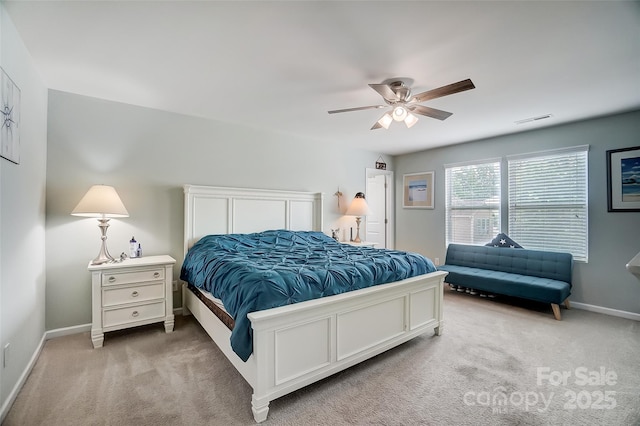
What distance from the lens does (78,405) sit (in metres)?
1.82

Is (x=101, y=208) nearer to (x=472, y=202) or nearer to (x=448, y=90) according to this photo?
(x=448, y=90)

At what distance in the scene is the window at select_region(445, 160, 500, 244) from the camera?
4.52 meters

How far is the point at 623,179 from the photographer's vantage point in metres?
3.38

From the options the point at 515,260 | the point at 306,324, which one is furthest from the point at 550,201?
the point at 306,324

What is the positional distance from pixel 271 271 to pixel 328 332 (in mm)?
582

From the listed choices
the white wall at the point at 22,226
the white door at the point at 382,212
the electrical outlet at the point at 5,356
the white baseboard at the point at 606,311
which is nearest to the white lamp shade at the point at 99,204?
the white wall at the point at 22,226

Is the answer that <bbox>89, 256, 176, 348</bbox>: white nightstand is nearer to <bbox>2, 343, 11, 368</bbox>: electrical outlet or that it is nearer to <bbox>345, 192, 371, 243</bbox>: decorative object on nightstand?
<bbox>2, 343, 11, 368</bbox>: electrical outlet

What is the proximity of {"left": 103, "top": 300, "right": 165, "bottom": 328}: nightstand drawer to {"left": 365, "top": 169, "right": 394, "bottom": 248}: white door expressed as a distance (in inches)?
152

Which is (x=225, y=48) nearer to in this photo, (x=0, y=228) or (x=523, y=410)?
(x=0, y=228)

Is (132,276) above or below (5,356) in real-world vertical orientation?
above

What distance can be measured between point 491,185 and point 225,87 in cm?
407

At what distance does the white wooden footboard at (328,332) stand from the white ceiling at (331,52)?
5.86 ft

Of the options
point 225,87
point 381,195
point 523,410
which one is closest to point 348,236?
point 381,195

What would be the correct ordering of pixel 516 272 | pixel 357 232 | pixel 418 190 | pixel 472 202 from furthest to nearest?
pixel 418 190 < pixel 357 232 < pixel 472 202 < pixel 516 272
